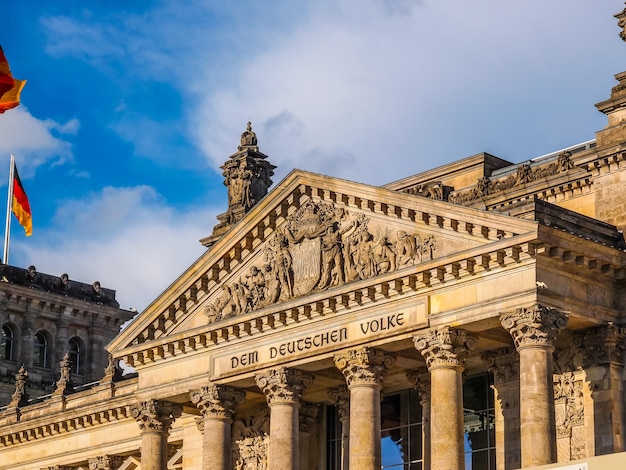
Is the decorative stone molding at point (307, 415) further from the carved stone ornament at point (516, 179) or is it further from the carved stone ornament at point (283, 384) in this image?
the carved stone ornament at point (516, 179)

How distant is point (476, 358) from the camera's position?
164 feet

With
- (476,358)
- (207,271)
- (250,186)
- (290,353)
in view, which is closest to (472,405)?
(476,358)

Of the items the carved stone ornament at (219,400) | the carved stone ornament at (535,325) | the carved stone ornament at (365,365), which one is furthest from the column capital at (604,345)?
the carved stone ornament at (219,400)

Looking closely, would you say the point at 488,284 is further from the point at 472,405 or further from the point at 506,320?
the point at 472,405

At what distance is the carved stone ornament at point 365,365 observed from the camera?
159ft

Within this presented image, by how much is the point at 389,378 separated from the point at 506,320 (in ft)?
28.8

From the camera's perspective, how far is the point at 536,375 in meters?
43.7

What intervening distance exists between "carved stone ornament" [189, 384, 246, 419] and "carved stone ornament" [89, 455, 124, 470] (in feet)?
41.2

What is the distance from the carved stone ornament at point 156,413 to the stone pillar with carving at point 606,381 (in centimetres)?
1627

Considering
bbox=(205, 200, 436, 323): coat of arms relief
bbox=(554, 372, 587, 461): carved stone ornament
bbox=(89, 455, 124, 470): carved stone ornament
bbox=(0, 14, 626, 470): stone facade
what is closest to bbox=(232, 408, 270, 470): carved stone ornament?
bbox=(0, 14, 626, 470): stone facade

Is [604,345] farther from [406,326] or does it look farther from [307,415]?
[307,415]

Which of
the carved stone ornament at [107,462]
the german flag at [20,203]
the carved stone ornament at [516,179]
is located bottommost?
the carved stone ornament at [107,462]

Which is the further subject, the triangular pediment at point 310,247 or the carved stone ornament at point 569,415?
the triangular pediment at point 310,247

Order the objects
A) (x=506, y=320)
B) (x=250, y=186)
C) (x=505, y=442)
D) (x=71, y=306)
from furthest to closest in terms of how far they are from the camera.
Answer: (x=71, y=306), (x=250, y=186), (x=505, y=442), (x=506, y=320)
